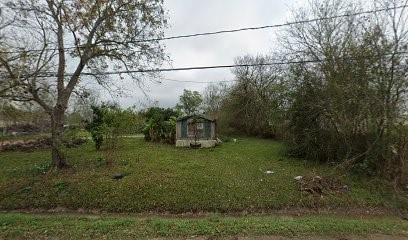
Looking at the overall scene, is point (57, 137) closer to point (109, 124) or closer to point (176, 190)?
point (109, 124)

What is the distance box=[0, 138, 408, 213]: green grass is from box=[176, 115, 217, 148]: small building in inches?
295

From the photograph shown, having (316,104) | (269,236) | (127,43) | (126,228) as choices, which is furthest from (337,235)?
(127,43)

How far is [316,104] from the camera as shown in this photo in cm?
1280

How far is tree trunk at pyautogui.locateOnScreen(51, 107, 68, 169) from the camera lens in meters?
12.0

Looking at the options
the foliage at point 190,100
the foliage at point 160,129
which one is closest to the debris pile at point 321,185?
the foliage at point 160,129

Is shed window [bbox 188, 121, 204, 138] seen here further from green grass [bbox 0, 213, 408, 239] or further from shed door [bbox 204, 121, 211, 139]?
green grass [bbox 0, 213, 408, 239]

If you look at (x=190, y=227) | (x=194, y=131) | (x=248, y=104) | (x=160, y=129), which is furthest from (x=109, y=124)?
(x=248, y=104)

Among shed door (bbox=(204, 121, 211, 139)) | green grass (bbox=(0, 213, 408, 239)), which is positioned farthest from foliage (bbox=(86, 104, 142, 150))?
green grass (bbox=(0, 213, 408, 239))

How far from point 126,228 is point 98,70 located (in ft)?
27.7

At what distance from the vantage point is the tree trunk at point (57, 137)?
39.4 feet

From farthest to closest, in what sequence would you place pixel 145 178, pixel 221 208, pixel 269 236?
pixel 145 178 < pixel 221 208 < pixel 269 236

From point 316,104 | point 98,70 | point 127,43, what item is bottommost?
point 316,104

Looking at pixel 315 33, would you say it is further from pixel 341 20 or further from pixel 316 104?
pixel 316 104

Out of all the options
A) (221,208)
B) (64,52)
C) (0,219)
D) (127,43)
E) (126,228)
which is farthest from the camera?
(127,43)
